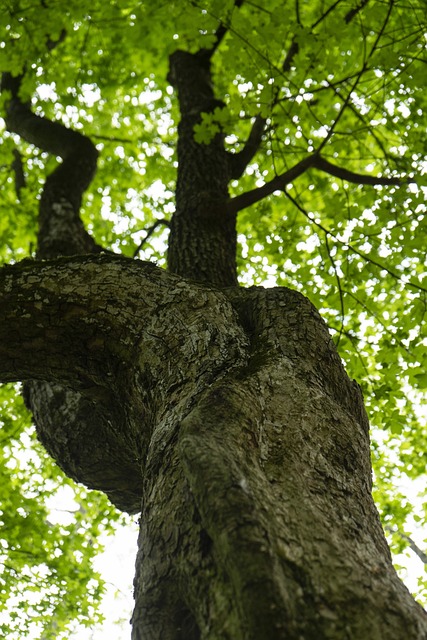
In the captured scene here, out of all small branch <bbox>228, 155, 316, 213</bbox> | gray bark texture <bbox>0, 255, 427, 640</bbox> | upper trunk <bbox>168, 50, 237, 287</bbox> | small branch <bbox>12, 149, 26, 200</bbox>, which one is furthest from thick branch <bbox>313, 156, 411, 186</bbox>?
small branch <bbox>12, 149, 26, 200</bbox>

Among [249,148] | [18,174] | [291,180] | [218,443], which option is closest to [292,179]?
[291,180]

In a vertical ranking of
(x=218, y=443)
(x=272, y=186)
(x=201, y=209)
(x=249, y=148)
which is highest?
(x=249, y=148)

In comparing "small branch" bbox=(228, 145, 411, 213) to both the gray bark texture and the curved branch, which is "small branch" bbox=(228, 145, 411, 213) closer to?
the gray bark texture

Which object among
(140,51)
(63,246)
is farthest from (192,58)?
(63,246)

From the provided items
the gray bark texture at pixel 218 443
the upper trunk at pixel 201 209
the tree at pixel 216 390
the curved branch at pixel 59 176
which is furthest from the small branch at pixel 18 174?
the gray bark texture at pixel 218 443

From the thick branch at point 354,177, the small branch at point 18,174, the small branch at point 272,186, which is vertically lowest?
the small branch at point 272,186

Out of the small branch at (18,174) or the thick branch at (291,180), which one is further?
the small branch at (18,174)

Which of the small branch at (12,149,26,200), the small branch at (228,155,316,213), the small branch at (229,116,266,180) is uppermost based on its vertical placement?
the small branch at (12,149,26,200)

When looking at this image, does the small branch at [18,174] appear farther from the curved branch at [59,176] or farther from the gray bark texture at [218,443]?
the gray bark texture at [218,443]

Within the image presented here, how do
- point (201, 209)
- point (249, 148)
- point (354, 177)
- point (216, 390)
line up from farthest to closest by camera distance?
point (249, 148) → point (354, 177) → point (201, 209) → point (216, 390)

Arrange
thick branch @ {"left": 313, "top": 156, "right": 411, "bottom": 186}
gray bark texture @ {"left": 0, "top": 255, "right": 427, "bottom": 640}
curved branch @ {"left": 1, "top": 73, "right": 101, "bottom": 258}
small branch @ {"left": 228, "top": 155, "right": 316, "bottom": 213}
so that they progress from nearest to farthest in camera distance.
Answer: gray bark texture @ {"left": 0, "top": 255, "right": 427, "bottom": 640} < small branch @ {"left": 228, "top": 155, "right": 316, "bottom": 213} < thick branch @ {"left": 313, "top": 156, "right": 411, "bottom": 186} < curved branch @ {"left": 1, "top": 73, "right": 101, "bottom": 258}

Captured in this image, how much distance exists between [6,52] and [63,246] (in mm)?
2524

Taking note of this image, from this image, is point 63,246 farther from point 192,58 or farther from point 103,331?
point 192,58

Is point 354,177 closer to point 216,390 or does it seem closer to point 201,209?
point 201,209
